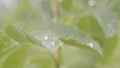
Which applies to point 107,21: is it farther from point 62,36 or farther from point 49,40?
point 49,40

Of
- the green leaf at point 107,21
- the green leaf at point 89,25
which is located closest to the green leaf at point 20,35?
the green leaf at point 107,21

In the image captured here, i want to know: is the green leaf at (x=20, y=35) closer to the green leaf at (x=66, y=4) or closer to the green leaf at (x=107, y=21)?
the green leaf at (x=107, y=21)

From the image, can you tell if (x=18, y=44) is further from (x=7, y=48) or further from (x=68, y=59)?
(x=68, y=59)

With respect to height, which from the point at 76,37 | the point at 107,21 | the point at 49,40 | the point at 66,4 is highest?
the point at 66,4

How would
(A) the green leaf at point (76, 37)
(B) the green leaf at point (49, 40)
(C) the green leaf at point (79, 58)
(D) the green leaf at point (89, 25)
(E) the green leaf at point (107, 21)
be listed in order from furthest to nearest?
(C) the green leaf at point (79, 58)
(D) the green leaf at point (89, 25)
(E) the green leaf at point (107, 21)
(A) the green leaf at point (76, 37)
(B) the green leaf at point (49, 40)

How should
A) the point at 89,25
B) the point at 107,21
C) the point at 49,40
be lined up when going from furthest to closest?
the point at 89,25, the point at 107,21, the point at 49,40

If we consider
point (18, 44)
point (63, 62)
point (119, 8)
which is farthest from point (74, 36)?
point (63, 62)

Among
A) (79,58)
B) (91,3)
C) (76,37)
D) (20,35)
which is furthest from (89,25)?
(20,35)
